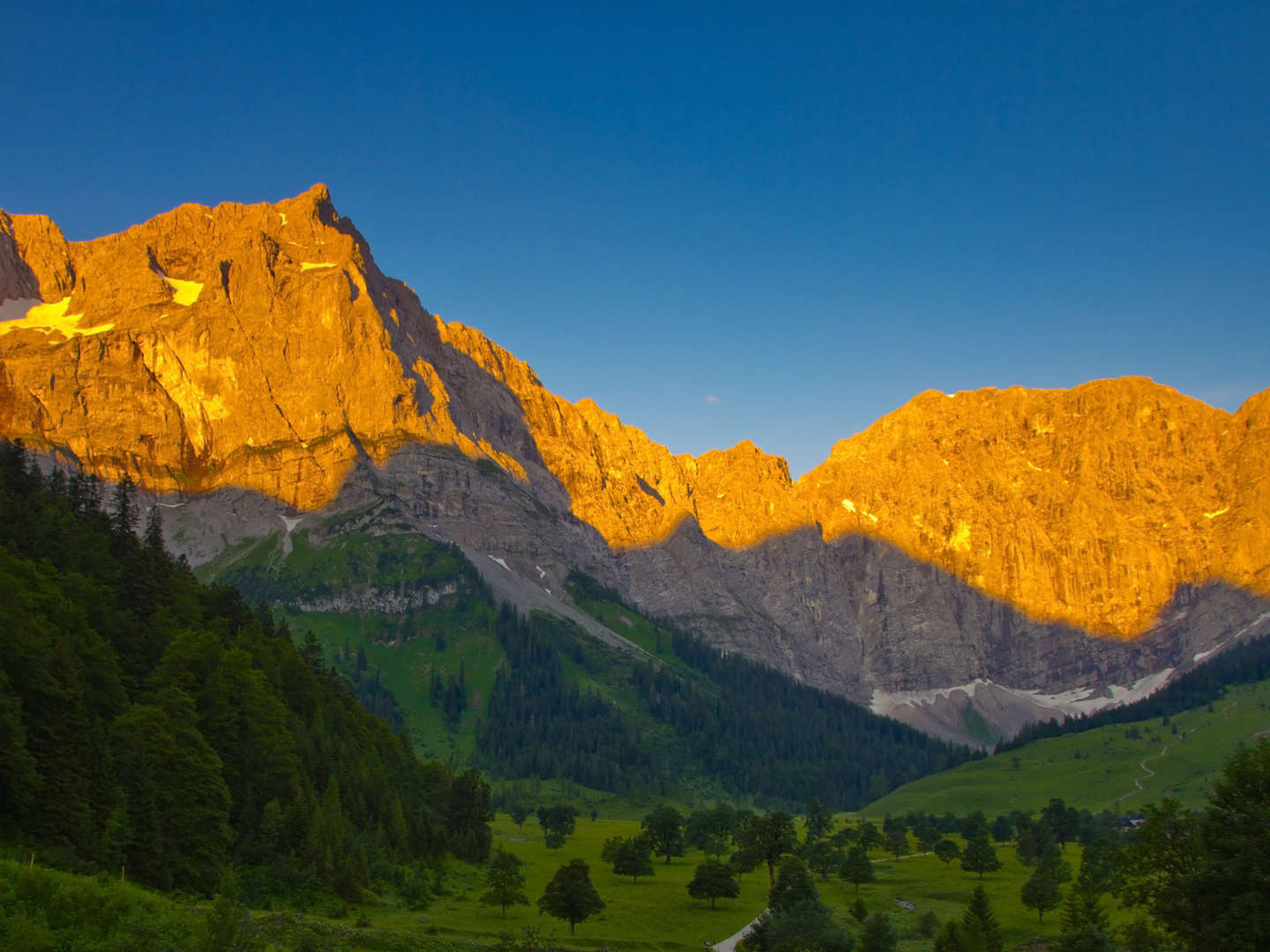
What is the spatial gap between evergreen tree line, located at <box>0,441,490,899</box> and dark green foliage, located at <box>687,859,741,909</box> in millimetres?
29100

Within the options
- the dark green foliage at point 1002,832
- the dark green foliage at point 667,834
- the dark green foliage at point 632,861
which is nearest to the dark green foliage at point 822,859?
the dark green foliage at point 667,834

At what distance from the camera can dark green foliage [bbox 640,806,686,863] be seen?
159125 millimetres

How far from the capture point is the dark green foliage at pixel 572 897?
92875mm

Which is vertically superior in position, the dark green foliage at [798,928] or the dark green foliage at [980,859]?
the dark green foliage at [798,928]

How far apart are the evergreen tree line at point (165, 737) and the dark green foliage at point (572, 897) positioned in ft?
42.3

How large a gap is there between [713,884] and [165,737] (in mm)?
60840

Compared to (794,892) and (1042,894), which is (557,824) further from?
(1042,894)

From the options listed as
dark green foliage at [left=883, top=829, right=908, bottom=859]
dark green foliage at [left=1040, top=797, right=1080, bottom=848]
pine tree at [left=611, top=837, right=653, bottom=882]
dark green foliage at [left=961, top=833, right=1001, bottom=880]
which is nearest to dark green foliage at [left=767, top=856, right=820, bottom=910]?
pine tree at [left=611, top=837, right=653, bottom=882]

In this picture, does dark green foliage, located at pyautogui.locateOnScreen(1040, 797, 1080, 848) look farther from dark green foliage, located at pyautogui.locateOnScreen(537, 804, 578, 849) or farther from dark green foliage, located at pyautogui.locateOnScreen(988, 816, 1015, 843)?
dark green foliage, located at pyautogui.locateOnScreen(537, 804, 578, 849)

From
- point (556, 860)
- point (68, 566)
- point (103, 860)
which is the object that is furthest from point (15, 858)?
point (556, 860)

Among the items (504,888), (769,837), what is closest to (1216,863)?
(504,888)

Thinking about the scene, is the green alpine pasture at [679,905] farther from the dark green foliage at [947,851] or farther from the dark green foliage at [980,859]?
the dark green foliage at [947,851]

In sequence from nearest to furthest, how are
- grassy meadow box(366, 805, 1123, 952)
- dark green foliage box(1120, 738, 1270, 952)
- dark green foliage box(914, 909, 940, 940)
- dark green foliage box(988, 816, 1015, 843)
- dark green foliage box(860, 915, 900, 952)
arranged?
dark green foliage box(1120, 738, 1270, 952)
dark green foliage box(860, 915, 900, 952)
grassy meadow box(366, 805, 1123, 952)
dark green foliage box(914, 909, 940, 940)
dark green foliage box(988, 816, 1015, 843)

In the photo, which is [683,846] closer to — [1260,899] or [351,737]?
[351,737]
